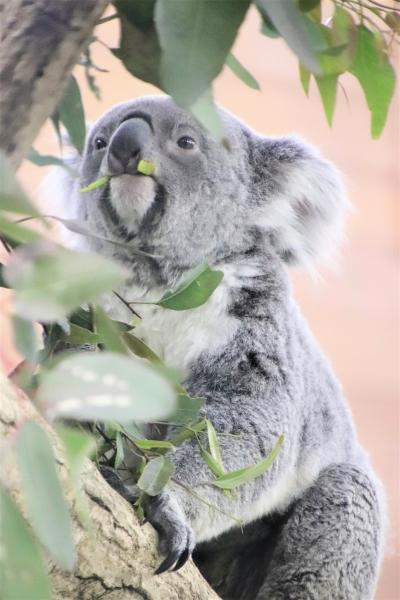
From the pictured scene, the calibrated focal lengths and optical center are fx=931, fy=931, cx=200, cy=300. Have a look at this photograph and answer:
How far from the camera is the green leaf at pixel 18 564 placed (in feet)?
1.86

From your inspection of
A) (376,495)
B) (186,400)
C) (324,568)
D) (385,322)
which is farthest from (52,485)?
(385,322)

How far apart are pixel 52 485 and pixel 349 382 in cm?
353

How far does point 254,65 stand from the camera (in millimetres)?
4344

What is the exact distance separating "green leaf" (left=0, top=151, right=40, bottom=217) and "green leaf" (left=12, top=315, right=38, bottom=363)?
70mm

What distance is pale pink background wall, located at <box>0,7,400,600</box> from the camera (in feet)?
13.2

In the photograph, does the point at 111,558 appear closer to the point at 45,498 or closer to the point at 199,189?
the point at 45,498

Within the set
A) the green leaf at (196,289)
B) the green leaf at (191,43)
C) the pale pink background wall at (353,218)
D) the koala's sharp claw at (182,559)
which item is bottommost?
the pale pink background wall at (353,218)

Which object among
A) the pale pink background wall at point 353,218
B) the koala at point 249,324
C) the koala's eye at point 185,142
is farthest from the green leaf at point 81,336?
the pale pink background wall at point 353,218

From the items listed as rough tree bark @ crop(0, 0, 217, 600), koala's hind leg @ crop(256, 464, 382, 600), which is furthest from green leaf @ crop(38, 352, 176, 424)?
koala's hind leg @ crop(256, 464, 382, 600)

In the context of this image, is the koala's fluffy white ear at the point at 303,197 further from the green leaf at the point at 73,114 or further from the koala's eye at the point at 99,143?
the green leaf at the point at 73,114

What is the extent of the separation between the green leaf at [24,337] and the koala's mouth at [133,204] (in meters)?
1.32

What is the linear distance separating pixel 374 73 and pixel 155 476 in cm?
62

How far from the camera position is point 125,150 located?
77.7 inches

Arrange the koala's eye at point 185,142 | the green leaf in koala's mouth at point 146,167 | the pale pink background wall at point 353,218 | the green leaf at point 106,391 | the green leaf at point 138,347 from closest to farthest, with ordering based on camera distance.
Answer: the green leaf at point 106,391
the green leaf at point 138,347
the green leaf in koala's mouth at point 146,167
the koala's eye at point 185,142
the pale pink background wall at point 353,218
